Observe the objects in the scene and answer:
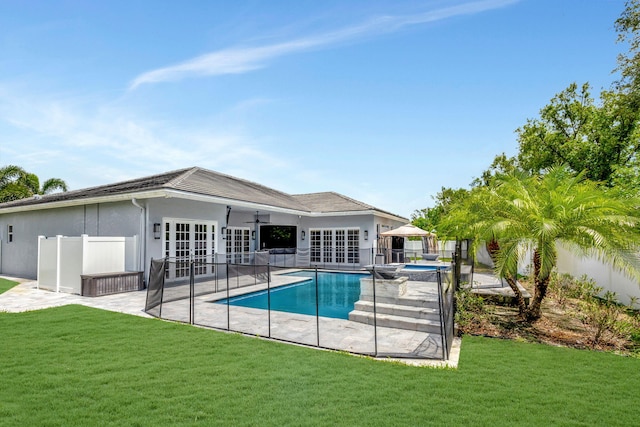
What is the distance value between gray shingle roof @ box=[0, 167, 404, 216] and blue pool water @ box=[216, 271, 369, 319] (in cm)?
444

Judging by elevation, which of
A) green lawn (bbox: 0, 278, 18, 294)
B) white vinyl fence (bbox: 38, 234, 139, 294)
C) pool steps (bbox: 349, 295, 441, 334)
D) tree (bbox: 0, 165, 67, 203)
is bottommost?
green lawn (bbox: 0, 278, 18, 294)

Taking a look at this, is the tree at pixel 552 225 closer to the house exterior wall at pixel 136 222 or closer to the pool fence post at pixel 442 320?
the pool fence post at pixel 442 320

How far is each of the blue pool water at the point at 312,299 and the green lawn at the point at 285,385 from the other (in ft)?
11.8

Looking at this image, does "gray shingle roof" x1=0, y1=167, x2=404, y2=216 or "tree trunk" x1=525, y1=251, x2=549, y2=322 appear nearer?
"tree trunk" x1=525, y1=251, x2=549, y2=322

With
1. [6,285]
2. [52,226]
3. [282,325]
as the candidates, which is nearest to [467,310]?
[282,325]

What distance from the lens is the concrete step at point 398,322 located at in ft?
25.0

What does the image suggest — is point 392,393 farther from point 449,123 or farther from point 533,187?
point 449,123

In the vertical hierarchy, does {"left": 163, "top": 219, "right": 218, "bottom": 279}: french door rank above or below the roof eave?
below

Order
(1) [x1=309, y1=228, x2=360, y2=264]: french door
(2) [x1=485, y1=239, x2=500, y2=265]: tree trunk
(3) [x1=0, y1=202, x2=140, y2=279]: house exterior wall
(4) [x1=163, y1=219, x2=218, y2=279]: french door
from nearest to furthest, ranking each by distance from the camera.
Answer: (2) [x1=485, y1=239, x2=500, y2=265]: tree trunk < (3) [x1=0, y1=202, x2=140, y2=279]: house exterior wall < (4) [x1=163, y1=219, x2=218, y2=279]: french door < (1) [x1=309, y1=228, x2=360, y2=264]: french door

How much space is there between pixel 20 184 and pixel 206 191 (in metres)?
31.7

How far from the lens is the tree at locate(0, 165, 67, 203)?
3272 cm

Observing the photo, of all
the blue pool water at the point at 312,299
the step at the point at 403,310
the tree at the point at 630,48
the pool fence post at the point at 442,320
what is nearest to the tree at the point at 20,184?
the blue pool water at the point at 312,299

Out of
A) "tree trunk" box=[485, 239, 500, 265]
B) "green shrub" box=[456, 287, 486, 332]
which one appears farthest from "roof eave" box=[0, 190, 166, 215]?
"tree trunk" box=[485, 239, 500, 265]

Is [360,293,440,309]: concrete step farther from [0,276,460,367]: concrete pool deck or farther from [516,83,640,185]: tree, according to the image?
[516,83,640,185]: tree
